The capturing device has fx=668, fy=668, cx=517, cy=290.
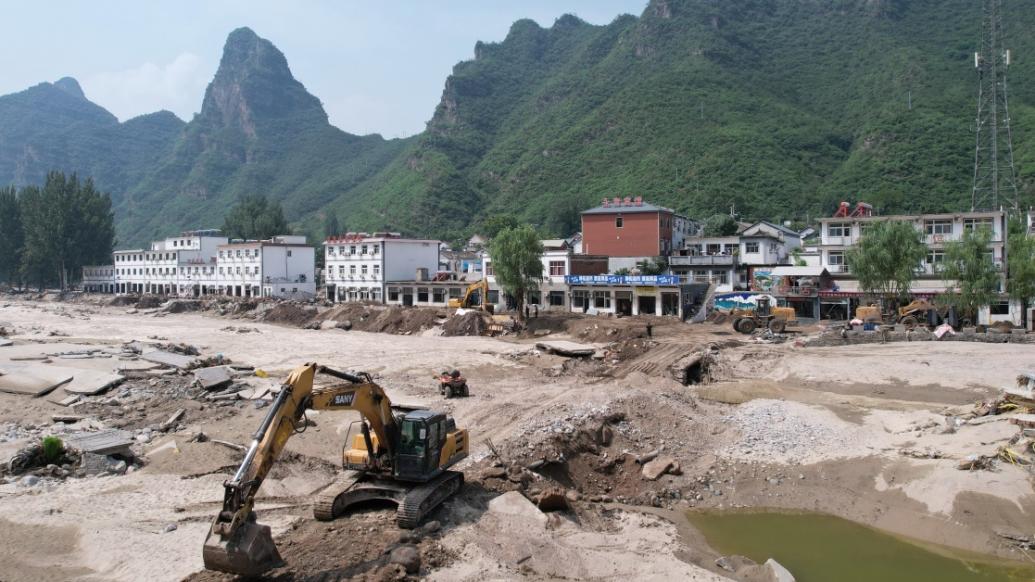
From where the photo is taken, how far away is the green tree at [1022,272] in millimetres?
37781

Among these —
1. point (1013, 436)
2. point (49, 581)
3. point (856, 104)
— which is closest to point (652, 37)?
point (856, 104)

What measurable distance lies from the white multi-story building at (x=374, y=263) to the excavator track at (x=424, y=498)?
2053 inches

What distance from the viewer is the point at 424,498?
43.5 feet

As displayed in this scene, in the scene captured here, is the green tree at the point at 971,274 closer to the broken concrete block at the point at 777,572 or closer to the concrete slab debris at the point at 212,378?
the broken concrete block at the point at 777,572

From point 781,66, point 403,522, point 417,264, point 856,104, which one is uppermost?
point 781,66

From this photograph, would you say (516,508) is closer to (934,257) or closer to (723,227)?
(934,257)

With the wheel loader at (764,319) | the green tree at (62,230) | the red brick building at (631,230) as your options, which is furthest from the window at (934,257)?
the green tree at (62,230)

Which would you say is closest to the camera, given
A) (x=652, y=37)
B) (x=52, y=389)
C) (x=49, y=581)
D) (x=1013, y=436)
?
(x=49, y=581)

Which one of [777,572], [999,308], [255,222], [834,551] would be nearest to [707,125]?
[999,308]

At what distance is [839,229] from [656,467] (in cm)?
3909

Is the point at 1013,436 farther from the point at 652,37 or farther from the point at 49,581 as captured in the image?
the point at 652,37

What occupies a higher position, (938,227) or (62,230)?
(62,230)

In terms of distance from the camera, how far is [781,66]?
403ft

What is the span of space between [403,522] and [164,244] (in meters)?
92.5
